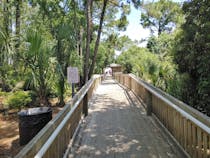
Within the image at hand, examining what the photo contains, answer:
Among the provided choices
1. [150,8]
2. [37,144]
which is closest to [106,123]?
[37,144]

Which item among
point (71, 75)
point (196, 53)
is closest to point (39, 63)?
point (71, 75)

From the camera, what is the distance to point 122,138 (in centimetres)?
489

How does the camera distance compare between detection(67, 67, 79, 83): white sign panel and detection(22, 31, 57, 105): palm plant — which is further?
detection(22, 31, 57, 105): palm plant

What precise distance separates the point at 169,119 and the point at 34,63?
4.60m

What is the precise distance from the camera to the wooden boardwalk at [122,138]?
4.09 m

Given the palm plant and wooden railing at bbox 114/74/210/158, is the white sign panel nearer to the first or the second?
the palm plant

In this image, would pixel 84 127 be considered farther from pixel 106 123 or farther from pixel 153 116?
pixel 153 116

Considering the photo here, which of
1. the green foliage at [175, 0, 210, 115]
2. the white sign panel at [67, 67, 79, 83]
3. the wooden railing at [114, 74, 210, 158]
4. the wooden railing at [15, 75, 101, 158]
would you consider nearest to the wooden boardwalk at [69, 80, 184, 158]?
the wooden railing at [114, 74, 210, 158]

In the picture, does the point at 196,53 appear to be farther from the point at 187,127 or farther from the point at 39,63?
the point at 39,63

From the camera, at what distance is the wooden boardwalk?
13.4 feet

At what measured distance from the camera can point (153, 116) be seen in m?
6.38

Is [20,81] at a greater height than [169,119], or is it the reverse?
[20,81]

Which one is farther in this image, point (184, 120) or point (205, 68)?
point (205, 68)

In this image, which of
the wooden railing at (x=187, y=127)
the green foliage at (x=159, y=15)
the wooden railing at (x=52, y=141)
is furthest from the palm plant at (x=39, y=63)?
the green foliage at (x=159, y=15)
